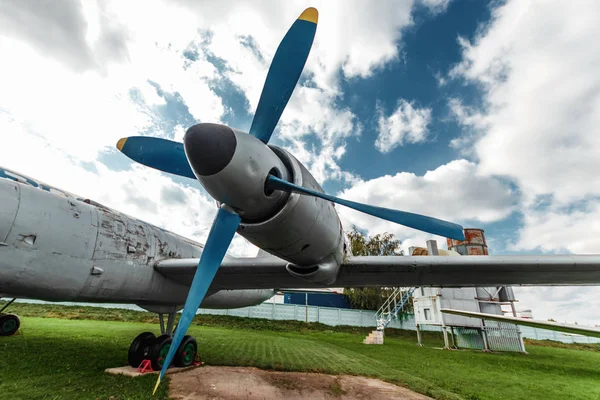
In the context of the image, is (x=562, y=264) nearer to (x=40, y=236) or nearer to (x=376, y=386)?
(x=376, y=386)

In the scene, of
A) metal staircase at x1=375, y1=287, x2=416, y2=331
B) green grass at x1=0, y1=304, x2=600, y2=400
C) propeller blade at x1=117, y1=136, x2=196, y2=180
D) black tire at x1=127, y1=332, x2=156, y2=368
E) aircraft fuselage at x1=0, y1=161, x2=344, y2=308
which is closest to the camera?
aircraft fuselage at x1=0, y1=161, x2=344, y2=308

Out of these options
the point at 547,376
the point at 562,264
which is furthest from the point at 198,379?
the point at 547,376

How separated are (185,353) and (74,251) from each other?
3.55m

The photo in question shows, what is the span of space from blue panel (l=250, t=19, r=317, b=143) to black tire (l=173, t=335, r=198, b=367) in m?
5.83

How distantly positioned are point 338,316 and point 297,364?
1847cm

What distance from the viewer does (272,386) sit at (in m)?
5.99

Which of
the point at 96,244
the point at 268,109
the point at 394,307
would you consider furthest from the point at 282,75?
the point at 394,307

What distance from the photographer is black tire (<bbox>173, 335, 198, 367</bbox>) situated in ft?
23.0

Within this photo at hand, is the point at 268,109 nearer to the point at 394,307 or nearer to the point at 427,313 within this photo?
the point at 427,313

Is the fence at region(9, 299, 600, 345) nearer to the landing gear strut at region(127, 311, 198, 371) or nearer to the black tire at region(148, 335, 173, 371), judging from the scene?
the landing gear strut at region(127, 311, 198, 371)

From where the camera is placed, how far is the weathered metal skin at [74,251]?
4.71m

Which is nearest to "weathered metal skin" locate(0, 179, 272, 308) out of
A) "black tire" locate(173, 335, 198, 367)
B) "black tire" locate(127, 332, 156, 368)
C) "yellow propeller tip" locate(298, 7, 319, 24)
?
"black tire" locate(127, 332, 156, 368)

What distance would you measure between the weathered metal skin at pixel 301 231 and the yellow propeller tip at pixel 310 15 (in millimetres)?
1578

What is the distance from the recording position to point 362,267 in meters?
5.46
